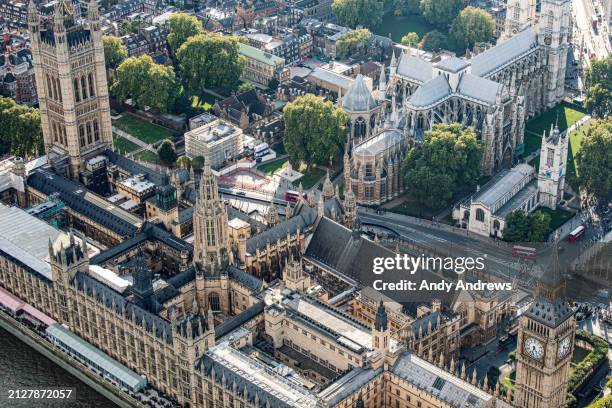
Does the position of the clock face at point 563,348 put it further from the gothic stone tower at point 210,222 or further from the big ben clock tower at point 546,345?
the gothic stone tower at point 210,222

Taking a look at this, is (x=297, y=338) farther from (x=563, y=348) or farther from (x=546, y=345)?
(x=563, y=348)

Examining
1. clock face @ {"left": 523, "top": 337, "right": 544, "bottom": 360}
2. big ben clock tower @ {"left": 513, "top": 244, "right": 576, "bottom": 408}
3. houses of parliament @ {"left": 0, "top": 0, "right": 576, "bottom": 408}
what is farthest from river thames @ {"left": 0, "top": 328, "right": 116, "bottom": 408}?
clock face @ {"left": 523, "top": 337, "right": 544, "bottom": 360}

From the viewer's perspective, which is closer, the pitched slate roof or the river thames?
the pitched slate roof

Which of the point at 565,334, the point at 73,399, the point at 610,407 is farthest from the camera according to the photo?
the point at 73,399

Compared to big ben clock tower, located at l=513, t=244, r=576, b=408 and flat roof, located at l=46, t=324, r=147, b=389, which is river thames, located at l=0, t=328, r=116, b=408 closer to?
flat roof, located at l=46, t=324, r=147, b=389

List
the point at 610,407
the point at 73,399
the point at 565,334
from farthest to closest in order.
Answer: the point at 73,399
the point at 610,407
the point at 565,334

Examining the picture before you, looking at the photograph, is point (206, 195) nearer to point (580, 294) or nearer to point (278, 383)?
point (278, 383)

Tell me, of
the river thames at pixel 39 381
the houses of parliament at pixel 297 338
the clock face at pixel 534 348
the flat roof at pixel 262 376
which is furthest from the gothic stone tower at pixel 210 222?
the clock face at pixel 534 348

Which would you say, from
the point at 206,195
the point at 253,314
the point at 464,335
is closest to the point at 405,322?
the point at 464,335
